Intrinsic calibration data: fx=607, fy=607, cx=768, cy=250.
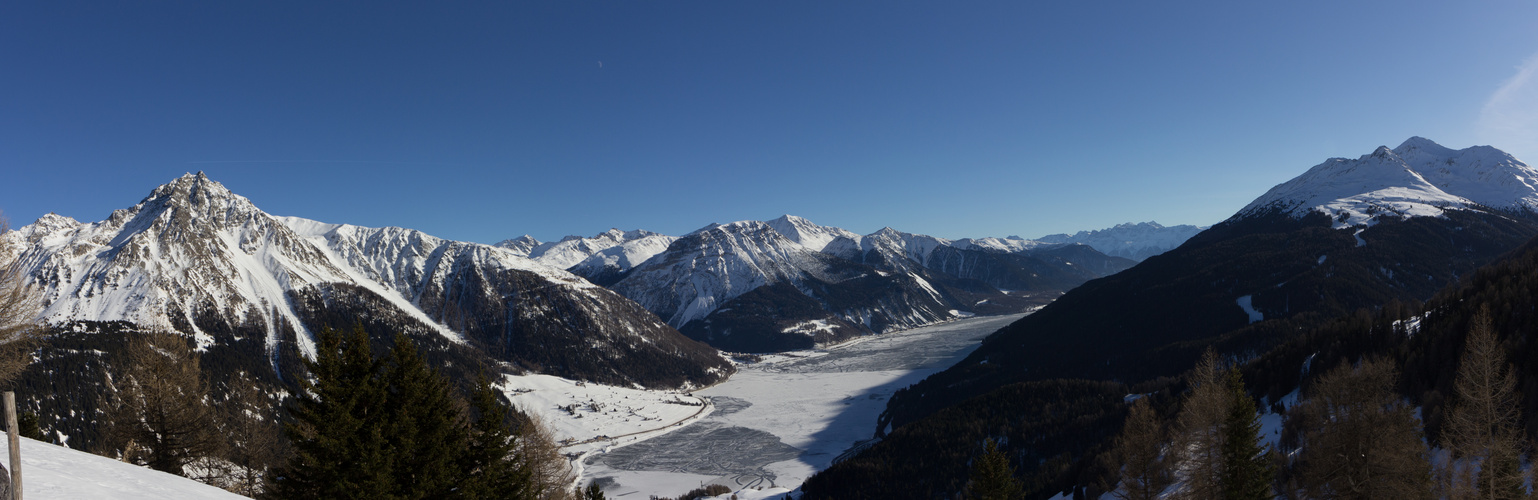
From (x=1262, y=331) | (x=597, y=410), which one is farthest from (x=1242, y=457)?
(x=597, y=410)

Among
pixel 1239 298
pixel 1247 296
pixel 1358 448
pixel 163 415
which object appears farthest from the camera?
pixel 1239 298

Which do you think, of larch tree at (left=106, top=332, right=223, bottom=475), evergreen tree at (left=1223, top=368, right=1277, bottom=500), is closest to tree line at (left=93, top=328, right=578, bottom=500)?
larch tree at (left=106, top=332, right=223, bottom=475)

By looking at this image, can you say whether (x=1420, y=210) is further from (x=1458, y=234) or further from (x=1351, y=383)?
(x=1351, y=383)

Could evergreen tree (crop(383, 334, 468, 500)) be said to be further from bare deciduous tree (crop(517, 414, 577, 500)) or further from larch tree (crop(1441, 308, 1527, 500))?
larch tree (crop(1441, 308, 1527, 500))

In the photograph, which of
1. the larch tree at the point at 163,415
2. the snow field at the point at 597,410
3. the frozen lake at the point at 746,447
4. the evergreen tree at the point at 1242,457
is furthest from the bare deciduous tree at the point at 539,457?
the snow field at the point at 597,410

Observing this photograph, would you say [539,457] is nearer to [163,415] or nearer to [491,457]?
[491,457]

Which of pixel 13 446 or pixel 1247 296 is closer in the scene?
pixel 13 446

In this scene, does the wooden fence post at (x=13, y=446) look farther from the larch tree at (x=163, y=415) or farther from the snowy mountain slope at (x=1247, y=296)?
the snowy mountain slope at (x=1247, y=296)

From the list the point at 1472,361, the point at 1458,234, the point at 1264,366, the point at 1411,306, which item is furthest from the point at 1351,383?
the point at 1458,234
